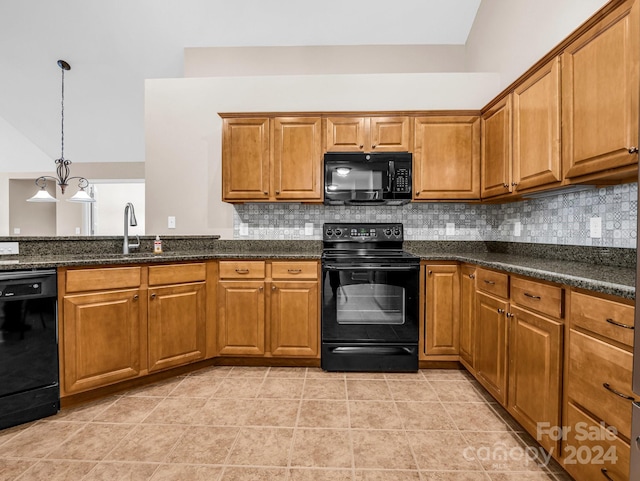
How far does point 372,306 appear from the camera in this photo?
2.58 m

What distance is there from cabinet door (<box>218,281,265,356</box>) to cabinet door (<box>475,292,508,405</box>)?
1606mm

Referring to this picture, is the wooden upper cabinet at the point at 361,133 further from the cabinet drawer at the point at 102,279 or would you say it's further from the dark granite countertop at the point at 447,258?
the cabinet drawer at the point at 102,279

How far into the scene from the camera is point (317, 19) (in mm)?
3369

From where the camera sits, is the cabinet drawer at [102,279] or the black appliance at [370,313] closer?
the cabinet drawer at [102,279]

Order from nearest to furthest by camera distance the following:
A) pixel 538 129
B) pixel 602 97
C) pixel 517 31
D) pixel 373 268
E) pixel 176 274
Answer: pixel 602 97
pixel 538 129
pixel 176 274
pixel 373 268
pixel 517 31

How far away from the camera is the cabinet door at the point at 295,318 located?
8.52ft

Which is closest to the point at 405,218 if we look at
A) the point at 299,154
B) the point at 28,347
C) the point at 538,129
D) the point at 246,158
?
the point at 299,154

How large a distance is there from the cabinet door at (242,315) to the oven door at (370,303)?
0.53m

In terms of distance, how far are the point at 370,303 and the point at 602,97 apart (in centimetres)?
183

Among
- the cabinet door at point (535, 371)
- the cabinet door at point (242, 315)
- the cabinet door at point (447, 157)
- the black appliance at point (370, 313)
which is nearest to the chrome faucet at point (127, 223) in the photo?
the cabinet door at point (242, 315)

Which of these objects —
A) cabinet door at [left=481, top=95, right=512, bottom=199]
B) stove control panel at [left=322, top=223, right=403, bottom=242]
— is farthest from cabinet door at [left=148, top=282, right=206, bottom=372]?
cabinet door at [left=481, top=95, right=512, bottom=199]

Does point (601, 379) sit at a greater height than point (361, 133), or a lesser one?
lesser

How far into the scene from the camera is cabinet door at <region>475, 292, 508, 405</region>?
1.90m

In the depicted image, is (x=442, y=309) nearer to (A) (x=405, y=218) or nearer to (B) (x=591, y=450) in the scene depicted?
(A) (x=405, y=218)
